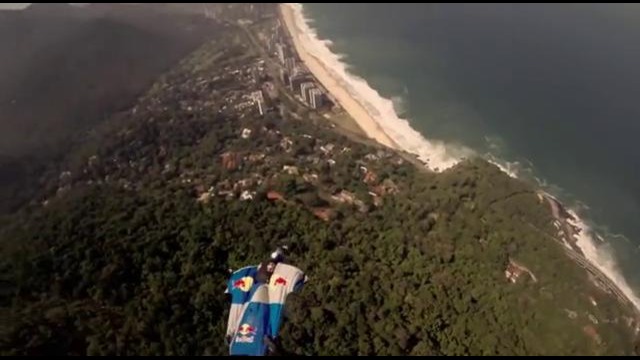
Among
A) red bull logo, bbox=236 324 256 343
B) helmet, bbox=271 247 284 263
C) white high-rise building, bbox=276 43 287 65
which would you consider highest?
helmet, bbox=271 247 284 263

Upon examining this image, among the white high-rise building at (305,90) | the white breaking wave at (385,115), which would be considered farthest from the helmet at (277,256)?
the white high-rise building at (305,90)

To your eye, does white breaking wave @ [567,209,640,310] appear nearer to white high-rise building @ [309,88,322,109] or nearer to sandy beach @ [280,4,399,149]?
sandy beach @ [280,4,399,149]

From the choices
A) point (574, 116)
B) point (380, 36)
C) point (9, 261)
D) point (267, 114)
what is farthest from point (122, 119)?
point (574, 116)

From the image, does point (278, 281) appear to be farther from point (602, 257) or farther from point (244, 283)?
point (602, 257)

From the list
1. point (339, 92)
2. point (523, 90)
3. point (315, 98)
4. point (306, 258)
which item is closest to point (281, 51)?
point (339, 92)

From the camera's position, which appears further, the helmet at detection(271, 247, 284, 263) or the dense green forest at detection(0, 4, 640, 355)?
the helmet at detection(271, 247, 284, 263)

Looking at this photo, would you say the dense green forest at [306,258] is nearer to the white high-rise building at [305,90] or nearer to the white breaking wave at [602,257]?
the white breaking wave at [602,257]

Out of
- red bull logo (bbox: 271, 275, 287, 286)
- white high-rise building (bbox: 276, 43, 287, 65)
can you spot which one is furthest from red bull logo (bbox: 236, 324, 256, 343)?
white high-rise building (bbox: 276, 43, 287, 65)

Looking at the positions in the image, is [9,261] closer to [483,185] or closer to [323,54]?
[483,185]
